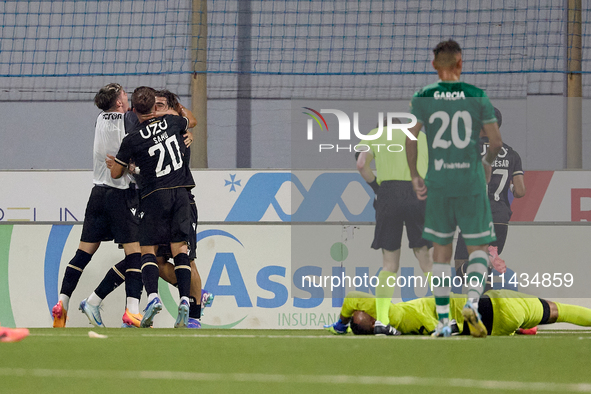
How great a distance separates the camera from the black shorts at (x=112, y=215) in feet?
20.3

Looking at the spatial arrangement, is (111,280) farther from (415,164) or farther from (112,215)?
(415,164)

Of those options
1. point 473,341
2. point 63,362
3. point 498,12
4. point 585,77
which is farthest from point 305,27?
point 63,362

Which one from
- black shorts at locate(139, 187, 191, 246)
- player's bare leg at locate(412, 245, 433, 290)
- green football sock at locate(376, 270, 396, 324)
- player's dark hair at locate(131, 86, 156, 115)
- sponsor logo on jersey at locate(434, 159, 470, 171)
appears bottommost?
green football sock at locate(376, 270, 396, 324)

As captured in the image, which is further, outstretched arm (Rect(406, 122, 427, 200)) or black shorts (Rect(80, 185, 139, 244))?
black shorts (Rect(80, 185, 139, 244))

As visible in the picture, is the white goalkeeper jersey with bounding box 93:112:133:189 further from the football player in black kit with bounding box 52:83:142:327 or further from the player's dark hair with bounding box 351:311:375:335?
the player's dark hair with bounding box 351:311:375:335

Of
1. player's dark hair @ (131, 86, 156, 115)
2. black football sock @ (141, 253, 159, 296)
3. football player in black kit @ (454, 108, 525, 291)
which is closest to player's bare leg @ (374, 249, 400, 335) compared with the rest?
football player in black kit @ (454, 108, 525, 291)

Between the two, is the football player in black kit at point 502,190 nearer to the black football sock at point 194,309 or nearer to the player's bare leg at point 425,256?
the player's bare leg at point 425,256

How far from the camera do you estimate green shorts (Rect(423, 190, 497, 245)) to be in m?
4.24

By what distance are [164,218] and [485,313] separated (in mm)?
2310

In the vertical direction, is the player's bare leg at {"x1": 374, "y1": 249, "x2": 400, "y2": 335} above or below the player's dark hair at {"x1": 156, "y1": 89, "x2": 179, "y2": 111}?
below

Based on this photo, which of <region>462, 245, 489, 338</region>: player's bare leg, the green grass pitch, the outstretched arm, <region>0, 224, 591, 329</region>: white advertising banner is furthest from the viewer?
<region>0, 224, 591, 329</region>: white advertising banner

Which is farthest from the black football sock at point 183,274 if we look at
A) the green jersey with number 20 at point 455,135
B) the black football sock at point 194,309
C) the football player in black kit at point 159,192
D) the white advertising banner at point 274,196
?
the green jersey with number 20 at point 455,135

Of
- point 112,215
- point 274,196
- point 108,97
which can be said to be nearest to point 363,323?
point 112,215

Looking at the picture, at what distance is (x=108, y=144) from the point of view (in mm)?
6316
